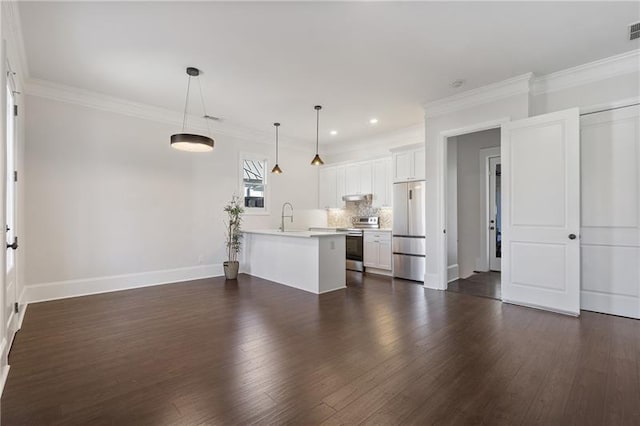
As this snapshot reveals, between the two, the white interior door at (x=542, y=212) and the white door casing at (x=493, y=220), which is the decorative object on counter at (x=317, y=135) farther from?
the white door casing at (x=493, y=220)

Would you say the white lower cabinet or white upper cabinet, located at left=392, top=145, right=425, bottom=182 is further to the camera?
the white lower cabinet

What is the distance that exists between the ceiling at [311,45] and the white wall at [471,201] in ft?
6.73

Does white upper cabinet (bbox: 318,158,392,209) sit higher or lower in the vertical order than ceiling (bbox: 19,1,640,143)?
lower

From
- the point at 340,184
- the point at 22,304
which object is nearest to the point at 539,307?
the point at 340,184

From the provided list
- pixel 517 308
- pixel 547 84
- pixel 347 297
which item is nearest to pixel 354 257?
pixel 347 297

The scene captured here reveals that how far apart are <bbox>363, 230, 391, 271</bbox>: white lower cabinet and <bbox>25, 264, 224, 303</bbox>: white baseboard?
3.00 m

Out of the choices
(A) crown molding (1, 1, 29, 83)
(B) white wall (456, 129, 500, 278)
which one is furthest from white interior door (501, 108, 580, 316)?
(A) crown molding (1, 1, 29, 83)

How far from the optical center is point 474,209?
6.52 metres

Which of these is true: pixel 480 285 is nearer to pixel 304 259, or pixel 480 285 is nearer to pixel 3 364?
pixel 304 259

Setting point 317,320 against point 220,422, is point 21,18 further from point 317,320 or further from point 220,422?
point 317,320

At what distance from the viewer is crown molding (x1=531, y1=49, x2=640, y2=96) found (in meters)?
3.61

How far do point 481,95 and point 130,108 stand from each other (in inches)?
216

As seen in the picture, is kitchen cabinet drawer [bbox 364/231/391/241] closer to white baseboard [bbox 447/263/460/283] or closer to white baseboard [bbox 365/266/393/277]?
white baseboard [bbox 365/266/393/277]

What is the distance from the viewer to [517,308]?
3.96m
